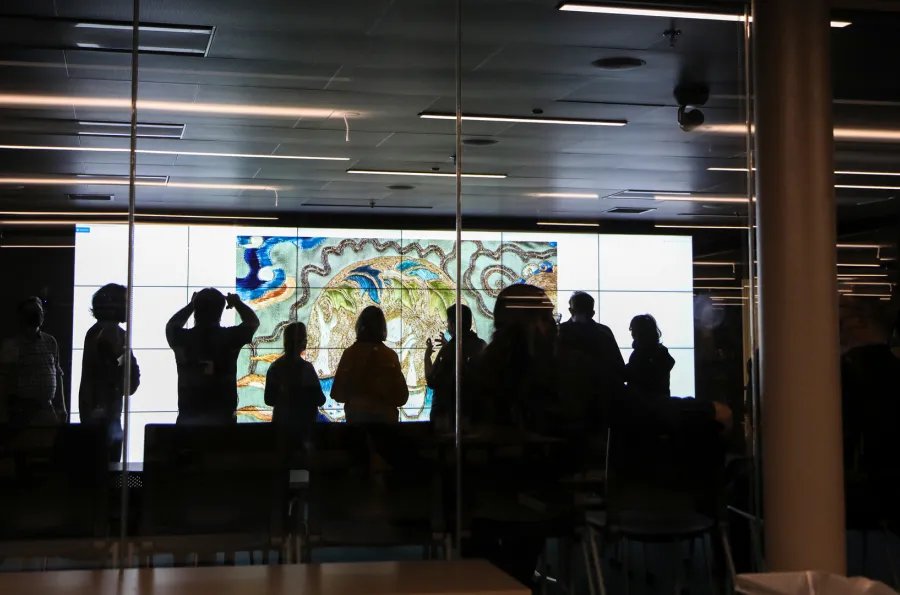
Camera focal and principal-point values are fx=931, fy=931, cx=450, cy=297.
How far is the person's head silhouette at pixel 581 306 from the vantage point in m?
4.62

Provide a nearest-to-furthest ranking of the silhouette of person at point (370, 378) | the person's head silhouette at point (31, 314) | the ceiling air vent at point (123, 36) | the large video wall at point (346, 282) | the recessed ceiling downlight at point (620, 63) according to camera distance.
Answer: the person's head silhouette at point (31, 314) → the large video wall at point (346, 282) → the ceiling air vent at point (123, 36) → the silhouette of person at point (370, 378) → the recessed ceiling downlight at point (620, 63)

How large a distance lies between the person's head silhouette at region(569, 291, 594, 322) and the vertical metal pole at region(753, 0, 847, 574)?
83cm

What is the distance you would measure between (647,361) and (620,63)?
159 centimetres

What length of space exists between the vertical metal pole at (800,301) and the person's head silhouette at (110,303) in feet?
9.49

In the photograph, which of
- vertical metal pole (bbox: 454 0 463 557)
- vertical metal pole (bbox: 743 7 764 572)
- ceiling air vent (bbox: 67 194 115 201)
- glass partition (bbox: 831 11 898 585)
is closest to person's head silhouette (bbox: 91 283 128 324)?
ceiling air vent (bbox: 67 194 115 201)

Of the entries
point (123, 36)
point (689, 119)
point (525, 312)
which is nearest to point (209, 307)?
point (123, 36)

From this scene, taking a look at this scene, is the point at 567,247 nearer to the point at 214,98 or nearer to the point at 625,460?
the point at 625,460

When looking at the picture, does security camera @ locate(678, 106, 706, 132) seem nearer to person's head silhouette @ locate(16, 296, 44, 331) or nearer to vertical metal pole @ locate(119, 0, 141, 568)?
vertical metal pole @ locate(119, 0, 141, 568)

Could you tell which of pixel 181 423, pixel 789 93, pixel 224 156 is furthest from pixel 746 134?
pixel 181 423

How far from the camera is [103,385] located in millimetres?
4074

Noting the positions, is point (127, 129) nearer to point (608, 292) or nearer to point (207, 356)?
point (207, 356)

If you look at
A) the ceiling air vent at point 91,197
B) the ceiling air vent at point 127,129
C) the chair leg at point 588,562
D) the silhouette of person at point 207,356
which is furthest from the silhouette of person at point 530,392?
the ceiling air vent at point 91,197

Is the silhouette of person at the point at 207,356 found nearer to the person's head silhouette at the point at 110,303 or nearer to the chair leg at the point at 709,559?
the person's head silhouette at the point at 110,303

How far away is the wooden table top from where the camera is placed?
3400 millimetres
